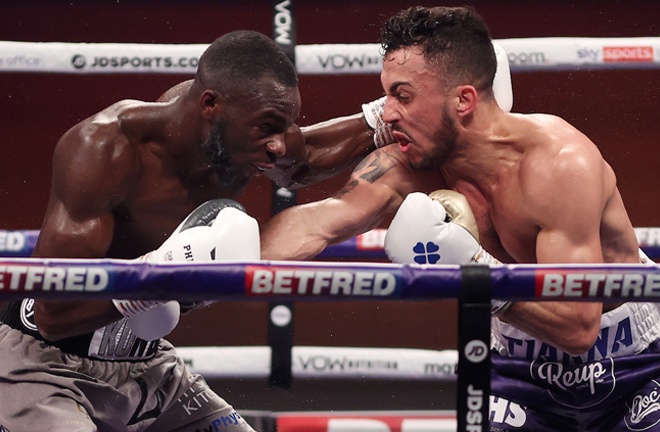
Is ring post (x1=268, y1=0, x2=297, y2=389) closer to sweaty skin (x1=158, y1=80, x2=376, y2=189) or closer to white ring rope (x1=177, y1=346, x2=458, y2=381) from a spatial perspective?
white ring rope (x1=177, y1=346, x2=458, y2=381)

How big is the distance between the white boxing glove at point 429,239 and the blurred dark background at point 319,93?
196 cm

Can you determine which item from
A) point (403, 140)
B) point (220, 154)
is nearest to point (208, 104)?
point (220, 154)

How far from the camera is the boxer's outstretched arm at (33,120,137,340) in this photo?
1.89 m

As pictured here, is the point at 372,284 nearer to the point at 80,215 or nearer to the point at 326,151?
the point at 80,215

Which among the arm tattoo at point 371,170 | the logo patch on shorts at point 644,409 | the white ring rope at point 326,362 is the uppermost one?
the arm tattoo at point 371,170

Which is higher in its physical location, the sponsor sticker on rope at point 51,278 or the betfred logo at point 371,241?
the betfred logo at point 371,241

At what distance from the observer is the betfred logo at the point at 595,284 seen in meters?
1.52

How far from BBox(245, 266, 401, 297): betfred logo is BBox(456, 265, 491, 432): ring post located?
0.36 feet

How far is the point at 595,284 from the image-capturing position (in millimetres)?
1529

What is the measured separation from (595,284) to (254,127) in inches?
33.0

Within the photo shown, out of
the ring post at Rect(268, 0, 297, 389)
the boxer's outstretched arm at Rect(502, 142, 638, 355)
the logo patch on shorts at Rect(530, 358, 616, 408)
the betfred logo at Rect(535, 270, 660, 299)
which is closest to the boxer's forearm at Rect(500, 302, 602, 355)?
the boxer's outstretched arm at Rect(502, 142, 638, 355)

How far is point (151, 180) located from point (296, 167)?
441mm

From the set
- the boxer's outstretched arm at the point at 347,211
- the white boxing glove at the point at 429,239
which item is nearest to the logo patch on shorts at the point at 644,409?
the white boxing glove at the point at 429,239

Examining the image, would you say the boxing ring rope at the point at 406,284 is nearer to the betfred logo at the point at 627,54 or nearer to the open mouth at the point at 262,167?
the open mouth at the point at 262,167
